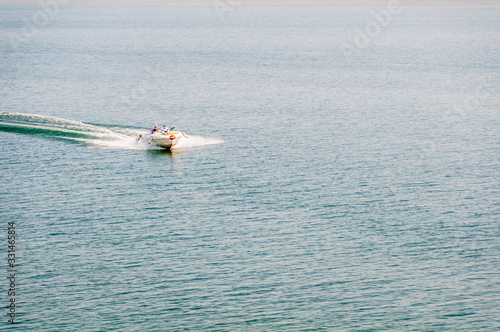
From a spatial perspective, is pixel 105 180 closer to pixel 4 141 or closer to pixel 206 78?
pixel 4 141

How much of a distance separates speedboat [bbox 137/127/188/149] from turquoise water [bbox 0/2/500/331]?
5.52 feet

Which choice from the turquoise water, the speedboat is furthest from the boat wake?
the speedboat

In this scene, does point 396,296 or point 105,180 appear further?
point 105,180

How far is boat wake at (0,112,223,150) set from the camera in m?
102

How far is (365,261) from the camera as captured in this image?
205ft

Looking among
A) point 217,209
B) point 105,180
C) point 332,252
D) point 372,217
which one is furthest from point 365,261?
point 105,180

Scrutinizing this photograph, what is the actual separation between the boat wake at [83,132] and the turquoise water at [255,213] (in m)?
0.49

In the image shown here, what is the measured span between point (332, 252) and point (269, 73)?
116 meters

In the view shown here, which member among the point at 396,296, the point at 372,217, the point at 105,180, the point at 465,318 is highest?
the point at 105,180

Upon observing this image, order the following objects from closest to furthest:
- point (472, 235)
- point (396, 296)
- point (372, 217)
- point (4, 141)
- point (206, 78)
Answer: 1. point (396, 296)
2. point (472, 235)
3. point (372, 217)
4. point (4, 141)
5. point (206, 78)

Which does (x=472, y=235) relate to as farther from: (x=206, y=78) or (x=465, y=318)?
(x=206, y=78)

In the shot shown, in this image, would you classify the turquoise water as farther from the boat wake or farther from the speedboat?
the speedboat

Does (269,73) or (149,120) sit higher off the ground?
(269,73)

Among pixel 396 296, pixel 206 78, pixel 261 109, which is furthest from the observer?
pixel 206 78
